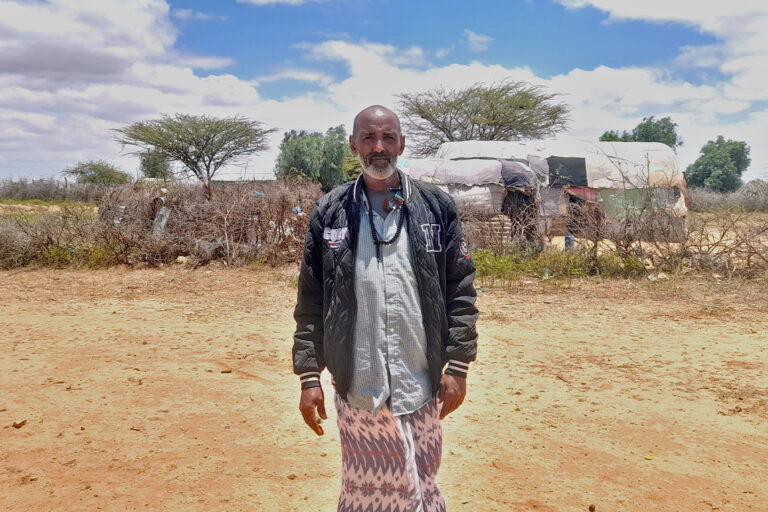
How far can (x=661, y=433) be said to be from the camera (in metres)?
3.66

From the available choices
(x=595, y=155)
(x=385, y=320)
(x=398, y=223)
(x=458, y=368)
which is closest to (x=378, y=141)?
(x=398, y=223)

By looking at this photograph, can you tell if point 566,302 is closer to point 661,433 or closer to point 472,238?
point 472,238

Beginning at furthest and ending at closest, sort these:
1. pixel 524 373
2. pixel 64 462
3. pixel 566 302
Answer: pixel 566 302 → pixel 524 373 → pixel 64 462

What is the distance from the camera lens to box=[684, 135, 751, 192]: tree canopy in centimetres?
3719

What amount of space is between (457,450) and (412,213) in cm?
199

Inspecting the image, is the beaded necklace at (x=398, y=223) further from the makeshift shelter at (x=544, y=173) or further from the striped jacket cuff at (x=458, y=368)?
the makeshift shelter at (x=544, y=173)

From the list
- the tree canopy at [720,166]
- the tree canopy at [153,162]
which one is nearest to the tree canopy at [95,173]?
the tree canopy at [153,162]

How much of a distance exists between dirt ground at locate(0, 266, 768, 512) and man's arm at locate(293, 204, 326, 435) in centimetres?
114

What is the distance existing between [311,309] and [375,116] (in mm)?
652

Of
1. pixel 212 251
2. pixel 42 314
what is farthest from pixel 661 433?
pixel 212 251

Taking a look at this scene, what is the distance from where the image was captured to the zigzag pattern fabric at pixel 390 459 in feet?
6.21

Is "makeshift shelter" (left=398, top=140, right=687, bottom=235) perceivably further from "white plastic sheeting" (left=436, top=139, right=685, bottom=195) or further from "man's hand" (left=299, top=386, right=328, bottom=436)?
"man's hand" (left=299, top=386, right=328, bottom=436)

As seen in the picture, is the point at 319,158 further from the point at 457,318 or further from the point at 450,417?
the point at 457,318

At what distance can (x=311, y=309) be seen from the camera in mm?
1968
